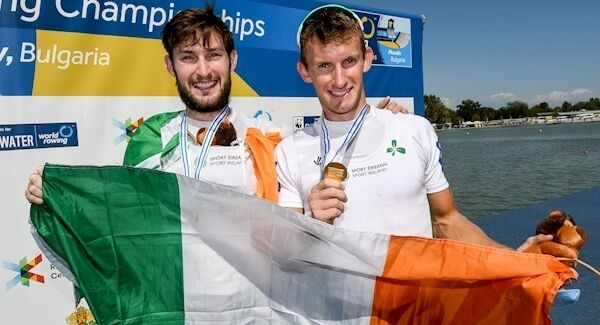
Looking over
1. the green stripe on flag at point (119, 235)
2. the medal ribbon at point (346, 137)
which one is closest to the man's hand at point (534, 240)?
the medal ribbon at point (346, 137)

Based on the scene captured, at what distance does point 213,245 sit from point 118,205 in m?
0.44

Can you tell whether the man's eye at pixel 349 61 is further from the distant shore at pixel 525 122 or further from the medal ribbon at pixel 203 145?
the distant shore at pixel 525 122

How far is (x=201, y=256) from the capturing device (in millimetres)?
2229

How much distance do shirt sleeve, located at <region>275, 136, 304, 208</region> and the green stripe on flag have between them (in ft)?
1.66

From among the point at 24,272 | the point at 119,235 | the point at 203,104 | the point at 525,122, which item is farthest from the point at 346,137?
the point at 525,122

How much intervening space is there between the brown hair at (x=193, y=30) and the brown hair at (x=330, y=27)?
18.6 inches

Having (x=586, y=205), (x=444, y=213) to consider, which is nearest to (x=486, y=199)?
(x=586, y=205)

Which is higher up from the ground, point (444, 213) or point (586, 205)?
point (444, 213)

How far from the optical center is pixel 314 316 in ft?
7.11

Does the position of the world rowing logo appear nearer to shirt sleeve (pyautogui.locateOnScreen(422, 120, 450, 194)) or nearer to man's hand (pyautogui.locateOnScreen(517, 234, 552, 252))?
shirt sleeve (pyautogui.locateOnScreen(422, 120, 450, 194))

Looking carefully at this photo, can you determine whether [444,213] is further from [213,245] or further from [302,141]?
[213,245]

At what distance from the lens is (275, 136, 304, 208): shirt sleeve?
244 centimetres

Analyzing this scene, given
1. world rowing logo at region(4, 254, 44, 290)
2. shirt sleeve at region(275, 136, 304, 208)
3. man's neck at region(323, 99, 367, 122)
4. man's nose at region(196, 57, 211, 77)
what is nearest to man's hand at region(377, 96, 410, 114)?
man's neck at region(323, 99, 367, 122)

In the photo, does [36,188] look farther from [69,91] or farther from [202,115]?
[69,91]
